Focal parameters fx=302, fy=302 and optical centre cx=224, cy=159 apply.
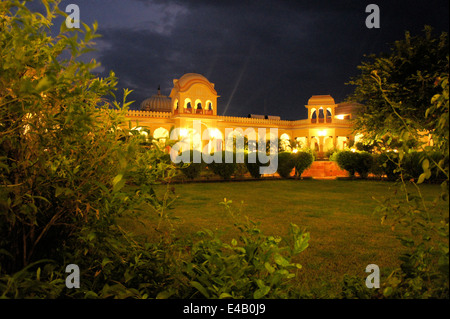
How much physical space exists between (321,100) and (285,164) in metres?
17.9

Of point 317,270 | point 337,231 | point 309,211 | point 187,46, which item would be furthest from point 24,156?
point 187,46

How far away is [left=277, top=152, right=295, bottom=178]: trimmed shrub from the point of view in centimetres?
1599

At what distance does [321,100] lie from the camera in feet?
103

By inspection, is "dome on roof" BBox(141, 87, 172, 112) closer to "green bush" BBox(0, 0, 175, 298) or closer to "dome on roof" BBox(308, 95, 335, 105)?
"dome on roof" BBox(308, 95, 335, 105)

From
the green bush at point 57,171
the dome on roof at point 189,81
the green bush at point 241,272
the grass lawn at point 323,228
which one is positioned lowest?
the grass lawn at point 323,228

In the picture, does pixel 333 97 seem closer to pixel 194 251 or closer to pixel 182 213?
pixel 182 213

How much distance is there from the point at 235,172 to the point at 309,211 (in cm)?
901

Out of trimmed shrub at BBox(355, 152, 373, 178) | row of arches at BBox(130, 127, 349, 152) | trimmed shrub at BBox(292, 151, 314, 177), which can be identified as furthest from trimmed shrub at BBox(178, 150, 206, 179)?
row of arches at BBox(130, 127, 349, 152)

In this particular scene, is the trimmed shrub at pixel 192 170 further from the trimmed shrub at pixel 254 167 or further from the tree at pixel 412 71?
the tree at pixel 412 71

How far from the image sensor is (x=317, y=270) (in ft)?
9.59

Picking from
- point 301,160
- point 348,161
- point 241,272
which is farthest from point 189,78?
point 241,272

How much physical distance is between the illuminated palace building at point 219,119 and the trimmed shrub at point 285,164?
7.57 meters

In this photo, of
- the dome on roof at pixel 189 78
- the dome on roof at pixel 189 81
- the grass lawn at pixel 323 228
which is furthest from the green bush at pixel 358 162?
the dome on roof at pixel 189 78

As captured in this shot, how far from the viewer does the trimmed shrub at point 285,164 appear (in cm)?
1599
